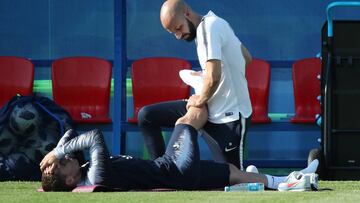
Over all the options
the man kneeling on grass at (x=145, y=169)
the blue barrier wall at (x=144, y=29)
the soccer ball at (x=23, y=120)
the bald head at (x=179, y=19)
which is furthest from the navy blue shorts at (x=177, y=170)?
the blue barrier wall at (x=144, y=29)

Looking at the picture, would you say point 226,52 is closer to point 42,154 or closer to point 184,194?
point 184,194

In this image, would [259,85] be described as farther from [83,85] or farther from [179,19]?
[179,19]

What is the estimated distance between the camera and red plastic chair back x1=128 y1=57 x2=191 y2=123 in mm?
13219

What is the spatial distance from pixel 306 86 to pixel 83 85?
247 cm

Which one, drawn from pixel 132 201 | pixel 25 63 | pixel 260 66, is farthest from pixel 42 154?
pixel 132 201

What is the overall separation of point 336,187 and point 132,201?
107 inches

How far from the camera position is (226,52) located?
372 inches

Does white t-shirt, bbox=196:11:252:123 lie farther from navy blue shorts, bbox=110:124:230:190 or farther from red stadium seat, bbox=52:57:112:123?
red stadium seat, bbox=52:57:112:123

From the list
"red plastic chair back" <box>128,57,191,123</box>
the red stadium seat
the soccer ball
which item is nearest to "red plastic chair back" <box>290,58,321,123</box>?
"red plastic chair back" <box>128,57,191,123</box>

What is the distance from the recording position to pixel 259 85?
13.2 meters

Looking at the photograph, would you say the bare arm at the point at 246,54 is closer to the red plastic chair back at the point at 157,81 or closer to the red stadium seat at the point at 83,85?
the red plastic chair back at the point at 157,81

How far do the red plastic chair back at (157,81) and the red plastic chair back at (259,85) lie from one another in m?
0.69

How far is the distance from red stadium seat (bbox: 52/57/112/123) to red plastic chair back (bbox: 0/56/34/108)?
0.90 ft

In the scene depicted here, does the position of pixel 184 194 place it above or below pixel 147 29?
below
